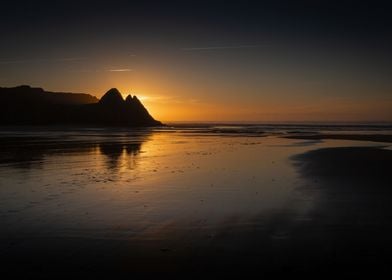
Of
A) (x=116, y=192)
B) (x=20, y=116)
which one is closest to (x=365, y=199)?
(x=116, y=192)

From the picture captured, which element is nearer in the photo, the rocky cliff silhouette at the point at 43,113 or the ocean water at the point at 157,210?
the ocean water at the point at 157,210

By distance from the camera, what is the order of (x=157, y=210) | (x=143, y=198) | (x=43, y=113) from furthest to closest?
(x=43, y=113), (x=143, y=198), (x=157, y=210)

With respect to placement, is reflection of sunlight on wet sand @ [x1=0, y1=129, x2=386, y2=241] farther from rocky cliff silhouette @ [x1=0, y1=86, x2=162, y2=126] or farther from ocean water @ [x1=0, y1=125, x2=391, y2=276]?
rocky cliff silhouette @ [x1=0, y1=86, x2=162, y2=126]

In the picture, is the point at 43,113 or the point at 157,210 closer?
the point at 157,210

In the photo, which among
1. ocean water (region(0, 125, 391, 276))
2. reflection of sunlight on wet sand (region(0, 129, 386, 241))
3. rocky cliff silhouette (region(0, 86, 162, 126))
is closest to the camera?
ocean water (region(0, 125, 391, 276))

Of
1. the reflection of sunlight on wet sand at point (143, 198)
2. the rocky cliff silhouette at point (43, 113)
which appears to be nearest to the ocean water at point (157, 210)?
the reflection of sunlight on wet sand at point (143, 198)

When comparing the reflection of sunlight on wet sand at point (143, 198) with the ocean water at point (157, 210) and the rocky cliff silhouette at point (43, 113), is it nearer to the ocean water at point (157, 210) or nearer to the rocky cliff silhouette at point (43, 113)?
the ocean water at point (157, 210)

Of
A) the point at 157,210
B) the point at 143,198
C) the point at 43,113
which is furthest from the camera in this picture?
the point at 43,113

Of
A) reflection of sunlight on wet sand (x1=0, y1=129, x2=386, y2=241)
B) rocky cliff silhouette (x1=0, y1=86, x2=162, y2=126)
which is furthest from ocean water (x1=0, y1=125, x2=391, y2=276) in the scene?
rocky cliff silhouette (x1=0, y1=86, x2=162, y2=126)

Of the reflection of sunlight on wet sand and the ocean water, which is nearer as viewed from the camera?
the ocean water

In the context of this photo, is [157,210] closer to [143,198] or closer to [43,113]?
[143,198]

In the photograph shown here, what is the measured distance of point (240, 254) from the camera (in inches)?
299

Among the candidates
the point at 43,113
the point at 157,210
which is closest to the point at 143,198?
the point at 157,210

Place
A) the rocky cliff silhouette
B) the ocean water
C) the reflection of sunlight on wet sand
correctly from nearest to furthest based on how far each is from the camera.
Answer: the ocean water < the reflection of sunlight on wet sand < the rocky cliff silhouette
